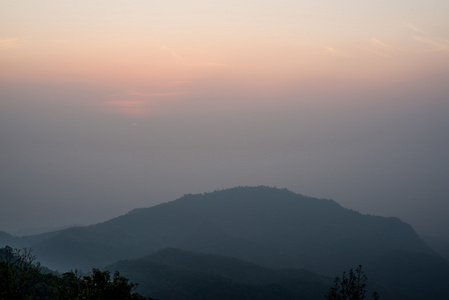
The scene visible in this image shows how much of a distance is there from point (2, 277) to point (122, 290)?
12780 millimetres

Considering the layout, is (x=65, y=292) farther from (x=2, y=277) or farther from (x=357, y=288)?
(x=357, y=288)

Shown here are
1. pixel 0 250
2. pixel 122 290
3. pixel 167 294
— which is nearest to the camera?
pixel 122 290

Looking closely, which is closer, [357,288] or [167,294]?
[357,288]

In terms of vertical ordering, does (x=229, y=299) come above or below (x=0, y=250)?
below

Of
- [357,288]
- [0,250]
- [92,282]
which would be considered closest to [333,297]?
[357,288]

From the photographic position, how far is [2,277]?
44.8 meters

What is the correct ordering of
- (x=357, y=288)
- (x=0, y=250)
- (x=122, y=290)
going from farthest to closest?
(x=0, y=250)
(x=122, y=290)
(x=357, y=288)

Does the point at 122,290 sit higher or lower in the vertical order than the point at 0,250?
lower

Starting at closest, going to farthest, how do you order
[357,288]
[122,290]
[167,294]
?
1. [357,288]
2. [122,290]
3. [167,294]

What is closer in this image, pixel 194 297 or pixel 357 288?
pixel 357 288

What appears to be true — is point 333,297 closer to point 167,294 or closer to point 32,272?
point 32,272

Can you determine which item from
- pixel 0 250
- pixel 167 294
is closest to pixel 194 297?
pixel 167 294

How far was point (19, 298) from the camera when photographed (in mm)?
43969

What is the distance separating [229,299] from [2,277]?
16712 centimetres
